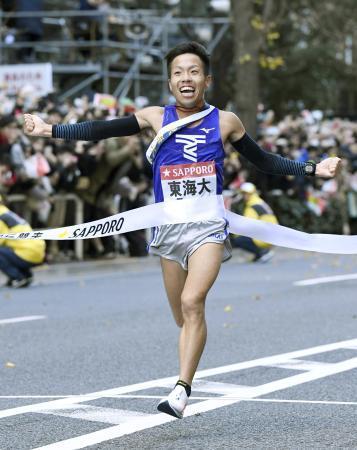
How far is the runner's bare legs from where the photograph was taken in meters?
6.20

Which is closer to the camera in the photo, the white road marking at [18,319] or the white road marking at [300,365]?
the white road marking at [300,365]

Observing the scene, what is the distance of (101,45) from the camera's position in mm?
24750

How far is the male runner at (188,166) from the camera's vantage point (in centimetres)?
627

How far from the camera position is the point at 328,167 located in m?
6.44

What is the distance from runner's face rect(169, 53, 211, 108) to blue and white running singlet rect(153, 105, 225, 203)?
0.11m

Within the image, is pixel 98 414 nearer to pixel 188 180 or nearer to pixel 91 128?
pixel 188 180

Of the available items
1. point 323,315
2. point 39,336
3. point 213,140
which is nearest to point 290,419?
point 213,140

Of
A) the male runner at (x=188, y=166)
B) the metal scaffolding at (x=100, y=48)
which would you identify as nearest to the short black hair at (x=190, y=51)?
the male runner at (x=188, y=166)

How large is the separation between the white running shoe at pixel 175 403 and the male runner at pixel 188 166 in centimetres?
23

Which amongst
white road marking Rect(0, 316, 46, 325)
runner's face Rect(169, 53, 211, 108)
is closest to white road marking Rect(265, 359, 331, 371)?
runner's face Rect(169, 53, 211, 108)

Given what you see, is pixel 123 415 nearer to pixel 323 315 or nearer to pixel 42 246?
pixel 323 315

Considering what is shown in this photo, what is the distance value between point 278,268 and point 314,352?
30.0 feet

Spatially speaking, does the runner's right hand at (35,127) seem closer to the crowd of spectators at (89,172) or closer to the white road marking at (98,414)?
the white road marking at (98,414)

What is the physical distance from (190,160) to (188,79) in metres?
0.40
